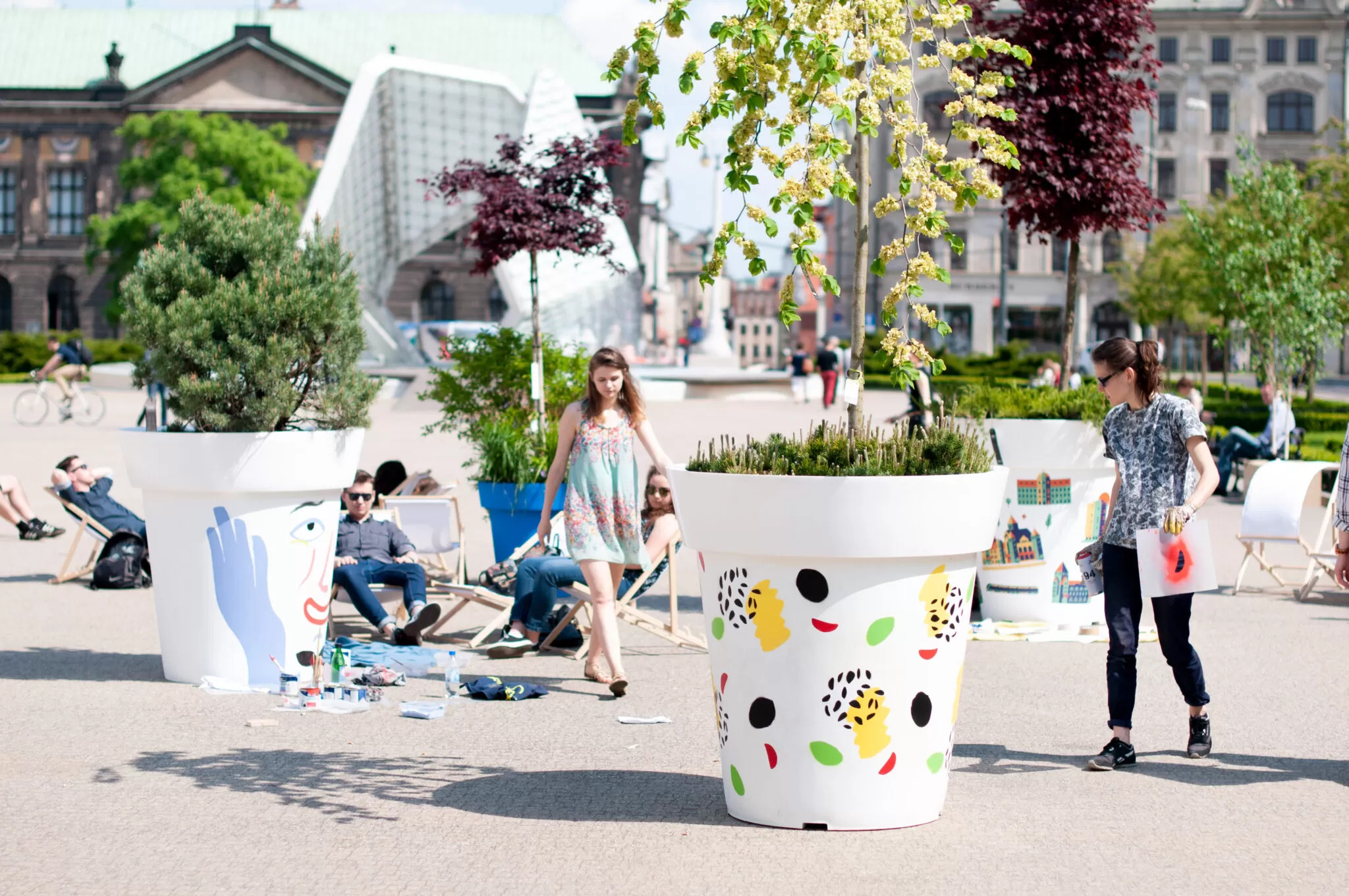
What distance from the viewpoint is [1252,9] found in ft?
260

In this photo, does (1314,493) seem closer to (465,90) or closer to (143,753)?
(143,753)

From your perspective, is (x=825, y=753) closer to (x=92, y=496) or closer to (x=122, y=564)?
(x=122, y=564)

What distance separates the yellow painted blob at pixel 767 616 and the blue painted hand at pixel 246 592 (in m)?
3.23

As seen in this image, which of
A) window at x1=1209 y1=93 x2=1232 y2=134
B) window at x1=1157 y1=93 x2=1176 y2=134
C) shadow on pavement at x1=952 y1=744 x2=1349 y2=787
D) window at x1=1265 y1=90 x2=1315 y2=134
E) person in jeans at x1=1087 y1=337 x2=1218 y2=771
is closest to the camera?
shadow on pavement at x1=952 y1=744 x2=1349 y2=787

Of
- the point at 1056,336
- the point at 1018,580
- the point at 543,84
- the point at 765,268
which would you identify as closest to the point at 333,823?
the point at 765,268

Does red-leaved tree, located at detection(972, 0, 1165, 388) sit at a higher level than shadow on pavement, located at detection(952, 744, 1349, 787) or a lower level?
A: higher

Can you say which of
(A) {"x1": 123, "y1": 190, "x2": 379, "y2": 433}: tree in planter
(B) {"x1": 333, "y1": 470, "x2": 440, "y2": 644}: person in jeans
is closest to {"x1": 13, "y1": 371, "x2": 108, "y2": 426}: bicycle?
(B) {"x1": 333, "y1": 470, "x2": 440, "y2": 644}: person in jeans

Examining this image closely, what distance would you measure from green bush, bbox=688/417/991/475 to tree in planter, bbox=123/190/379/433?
2890mm

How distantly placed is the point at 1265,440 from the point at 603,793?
1559 centimetres

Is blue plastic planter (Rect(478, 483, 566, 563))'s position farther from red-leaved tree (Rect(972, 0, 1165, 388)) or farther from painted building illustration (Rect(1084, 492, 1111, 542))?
red-leaved tree (Rect(972, 0, 1165, 388))

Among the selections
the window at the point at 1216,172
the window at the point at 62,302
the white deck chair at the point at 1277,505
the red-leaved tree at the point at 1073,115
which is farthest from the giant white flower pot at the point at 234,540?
the window at the point at 62,302

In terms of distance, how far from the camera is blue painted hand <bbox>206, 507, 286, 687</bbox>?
24.1 feet

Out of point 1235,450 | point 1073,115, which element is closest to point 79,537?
point 1073,115

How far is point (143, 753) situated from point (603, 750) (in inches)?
67.8
